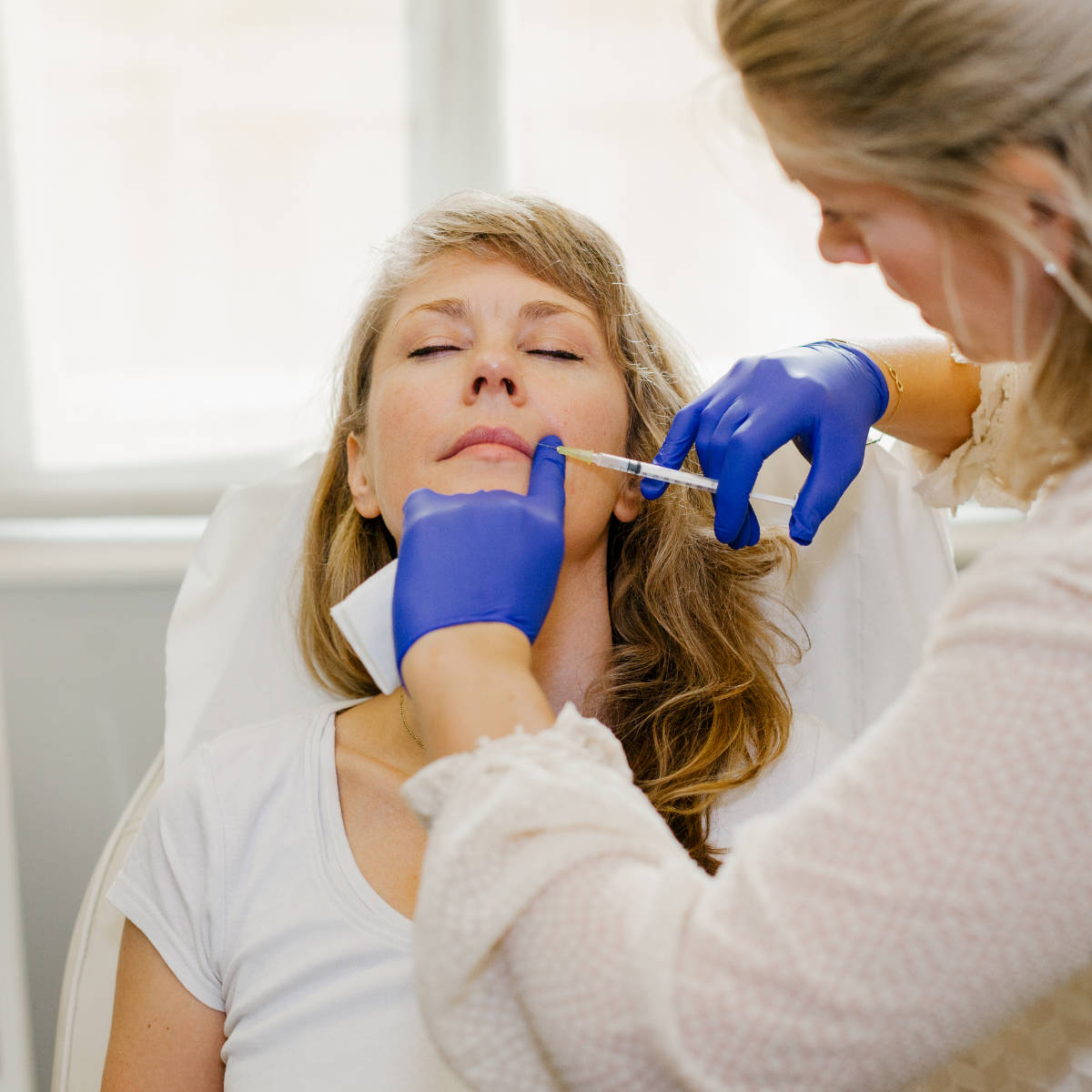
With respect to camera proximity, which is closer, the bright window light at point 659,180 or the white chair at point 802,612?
the white chair at point 802,612

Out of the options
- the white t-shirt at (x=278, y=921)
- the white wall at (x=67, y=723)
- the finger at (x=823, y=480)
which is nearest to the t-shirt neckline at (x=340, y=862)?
the white t-shirt at (x=278, y=921)

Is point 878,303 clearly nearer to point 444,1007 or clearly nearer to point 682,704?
point 682,704

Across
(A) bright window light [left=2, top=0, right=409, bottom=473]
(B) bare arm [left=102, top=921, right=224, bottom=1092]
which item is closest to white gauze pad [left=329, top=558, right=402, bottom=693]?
(B) bare arm [left=102, top=921, right=224, bottom=1092]

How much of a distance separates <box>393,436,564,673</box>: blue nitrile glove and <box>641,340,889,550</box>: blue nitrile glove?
211 millimetres

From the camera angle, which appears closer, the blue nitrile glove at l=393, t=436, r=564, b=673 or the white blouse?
the white blouse

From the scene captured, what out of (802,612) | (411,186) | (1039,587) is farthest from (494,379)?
(411,186)

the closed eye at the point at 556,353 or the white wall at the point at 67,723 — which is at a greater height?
the closed eye at the point at 556,353

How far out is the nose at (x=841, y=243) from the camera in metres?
0.79

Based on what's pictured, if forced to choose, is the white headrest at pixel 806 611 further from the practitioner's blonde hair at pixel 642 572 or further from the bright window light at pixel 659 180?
the bright window light at pixel 659 180

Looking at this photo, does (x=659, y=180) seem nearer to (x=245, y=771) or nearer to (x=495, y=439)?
(x=495, y=439)

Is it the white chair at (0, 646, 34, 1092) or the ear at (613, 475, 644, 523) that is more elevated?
the ear at (613, 475, 644, 523)

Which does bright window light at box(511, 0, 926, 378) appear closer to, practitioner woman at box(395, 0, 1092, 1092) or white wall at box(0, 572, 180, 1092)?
white wall at box(0, 572, 180, 1092)

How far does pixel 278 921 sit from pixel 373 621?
33cm

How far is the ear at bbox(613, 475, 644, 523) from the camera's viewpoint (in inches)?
52.7
